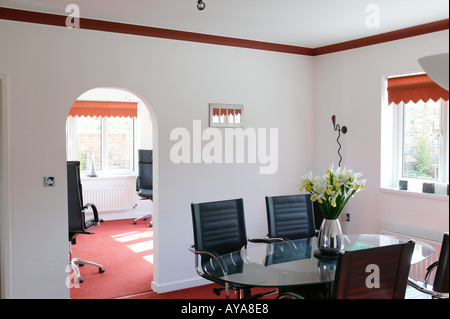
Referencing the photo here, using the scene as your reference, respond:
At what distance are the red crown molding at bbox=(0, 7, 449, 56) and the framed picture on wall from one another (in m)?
0.61

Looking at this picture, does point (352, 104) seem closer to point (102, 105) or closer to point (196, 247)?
point (196, 247)

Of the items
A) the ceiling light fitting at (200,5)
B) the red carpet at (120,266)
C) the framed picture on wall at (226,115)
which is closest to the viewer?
the ceiling light fitting at (200,5)

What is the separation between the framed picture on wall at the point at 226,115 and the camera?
177 inches

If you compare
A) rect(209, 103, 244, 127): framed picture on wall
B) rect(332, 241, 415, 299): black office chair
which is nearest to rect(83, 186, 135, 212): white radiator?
rect(209, 103, 244, 127): framed picture on wall

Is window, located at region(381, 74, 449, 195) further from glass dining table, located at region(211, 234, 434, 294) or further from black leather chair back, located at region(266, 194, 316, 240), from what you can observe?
black leather chair back, located at region(266, 194, 316, 240)

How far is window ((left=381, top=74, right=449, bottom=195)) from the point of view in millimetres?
3969

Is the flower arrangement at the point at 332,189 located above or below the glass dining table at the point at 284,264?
above

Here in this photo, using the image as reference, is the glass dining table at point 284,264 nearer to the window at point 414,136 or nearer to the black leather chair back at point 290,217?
the black leather chair back at point 290,217

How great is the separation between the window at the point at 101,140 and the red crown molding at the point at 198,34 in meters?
3.54

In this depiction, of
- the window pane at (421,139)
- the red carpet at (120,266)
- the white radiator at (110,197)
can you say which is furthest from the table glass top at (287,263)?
the white radiator at (110,197)

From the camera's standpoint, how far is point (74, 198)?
432 cm

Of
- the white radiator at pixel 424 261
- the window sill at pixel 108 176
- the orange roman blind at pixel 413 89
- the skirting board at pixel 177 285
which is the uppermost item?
the orange roman blind at pixel 413 89

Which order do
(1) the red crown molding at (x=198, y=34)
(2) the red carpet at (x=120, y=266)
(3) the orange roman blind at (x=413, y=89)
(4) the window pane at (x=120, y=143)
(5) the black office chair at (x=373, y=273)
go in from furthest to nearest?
(4) the window pane at (x=120, y=143) < (2) the red carpet at (x=120, y=266) < (3) the orange roman blind at (x=413, y=89) < (1) the red crown molding at (x=198, y=34) < (5) the black office chair at (x=373, y=273)
